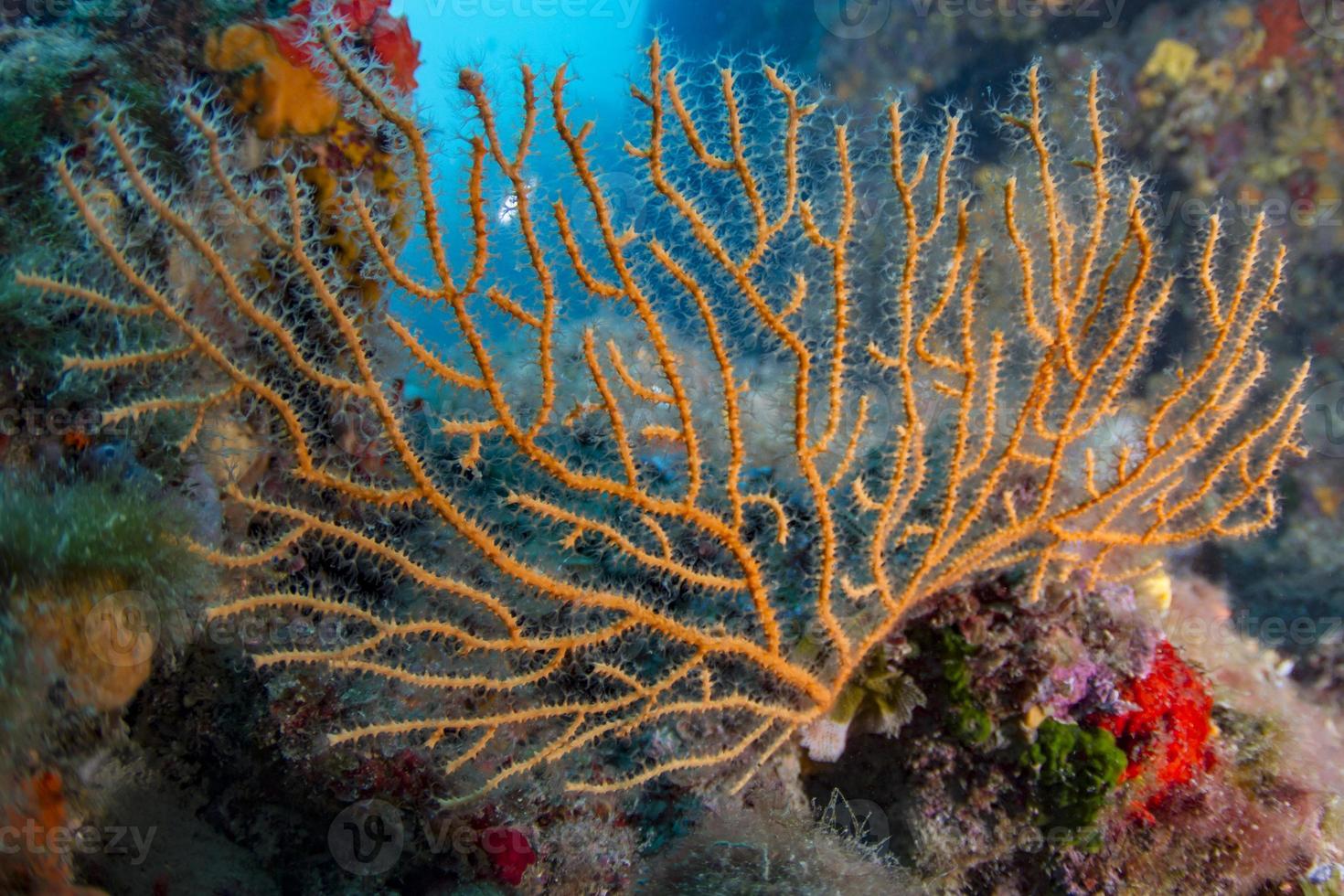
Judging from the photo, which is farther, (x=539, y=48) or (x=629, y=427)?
(x=539, y=48)

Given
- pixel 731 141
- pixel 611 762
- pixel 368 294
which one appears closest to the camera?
pixel 731 141

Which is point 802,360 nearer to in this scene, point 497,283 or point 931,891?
point 497,283

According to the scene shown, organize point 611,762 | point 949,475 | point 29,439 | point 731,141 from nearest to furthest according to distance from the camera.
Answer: point 731,141 → point 949,475 → point 29,439 → point 611,762

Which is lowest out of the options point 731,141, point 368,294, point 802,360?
point 368,294

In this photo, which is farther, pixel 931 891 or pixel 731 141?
pixel 931 891

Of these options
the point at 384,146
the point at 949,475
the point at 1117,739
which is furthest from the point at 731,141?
the point at 1117,739

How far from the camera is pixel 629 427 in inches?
165

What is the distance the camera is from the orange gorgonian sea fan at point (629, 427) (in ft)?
7.37

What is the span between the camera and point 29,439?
3.03 meters

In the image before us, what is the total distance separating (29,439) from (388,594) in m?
1.62

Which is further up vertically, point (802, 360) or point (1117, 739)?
point (802, 360)

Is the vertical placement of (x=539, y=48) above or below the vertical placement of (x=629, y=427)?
above

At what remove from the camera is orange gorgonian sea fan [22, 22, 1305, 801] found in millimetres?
2246

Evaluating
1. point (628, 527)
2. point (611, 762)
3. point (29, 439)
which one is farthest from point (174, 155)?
point (611, 762)
